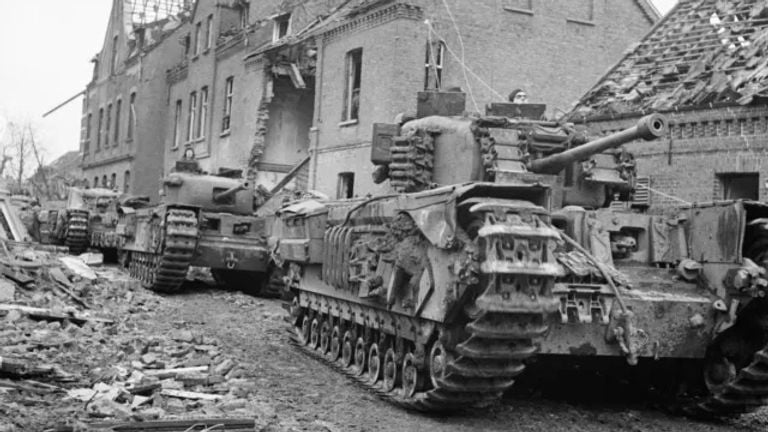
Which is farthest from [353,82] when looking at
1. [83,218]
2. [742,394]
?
[742,394]

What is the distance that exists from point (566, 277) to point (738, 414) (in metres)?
2.52

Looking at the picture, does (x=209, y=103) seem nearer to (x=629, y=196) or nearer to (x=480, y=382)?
(x=629, y=196)

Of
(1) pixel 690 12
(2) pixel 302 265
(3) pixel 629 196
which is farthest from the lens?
(1) pixel 690 12

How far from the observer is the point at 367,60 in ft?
74.6

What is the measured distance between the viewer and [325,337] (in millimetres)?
11258

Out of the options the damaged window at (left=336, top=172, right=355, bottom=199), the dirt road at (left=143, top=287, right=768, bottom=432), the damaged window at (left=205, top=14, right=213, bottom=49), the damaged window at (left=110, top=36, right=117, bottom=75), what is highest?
the damaged window at (left=110, top=36, right=117, bottom=75)

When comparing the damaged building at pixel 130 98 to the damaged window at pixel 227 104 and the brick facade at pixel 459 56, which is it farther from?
the brick facade at pixel 459 56

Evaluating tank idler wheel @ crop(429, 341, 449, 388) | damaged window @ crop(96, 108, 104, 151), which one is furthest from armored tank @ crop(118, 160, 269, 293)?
damaged window @ crop(96, 108, 104, 151)

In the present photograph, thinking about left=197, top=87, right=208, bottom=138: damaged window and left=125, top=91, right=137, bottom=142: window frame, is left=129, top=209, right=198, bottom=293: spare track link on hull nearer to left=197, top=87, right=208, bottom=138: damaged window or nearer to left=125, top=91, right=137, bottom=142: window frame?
left=197, top=87, right=208, bottom=138: damaged window

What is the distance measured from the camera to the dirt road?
762 centimetres

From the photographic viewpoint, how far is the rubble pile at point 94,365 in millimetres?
7086

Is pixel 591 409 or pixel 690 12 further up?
pixel 690 12

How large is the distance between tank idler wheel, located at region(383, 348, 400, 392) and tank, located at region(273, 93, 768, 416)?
0.02 m

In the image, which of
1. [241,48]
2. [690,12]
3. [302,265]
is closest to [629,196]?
[302,265]
